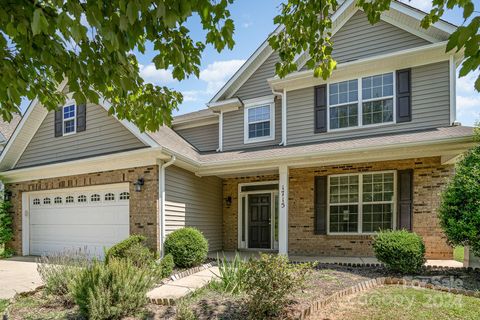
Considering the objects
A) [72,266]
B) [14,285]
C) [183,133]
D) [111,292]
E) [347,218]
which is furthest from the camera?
[183,133]

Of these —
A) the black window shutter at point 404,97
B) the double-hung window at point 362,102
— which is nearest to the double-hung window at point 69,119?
the double-hung window at point 362,102

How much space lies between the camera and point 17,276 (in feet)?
25.4

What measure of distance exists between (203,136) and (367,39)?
674cm

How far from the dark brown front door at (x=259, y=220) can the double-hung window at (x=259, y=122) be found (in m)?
2.12

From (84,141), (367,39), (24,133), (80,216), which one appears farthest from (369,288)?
(24,133)

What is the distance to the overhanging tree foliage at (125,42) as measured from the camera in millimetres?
2725

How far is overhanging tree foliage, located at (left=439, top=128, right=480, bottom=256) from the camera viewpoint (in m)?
6.12

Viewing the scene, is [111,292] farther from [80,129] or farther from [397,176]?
[397,176]

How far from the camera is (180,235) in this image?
27.0 feet

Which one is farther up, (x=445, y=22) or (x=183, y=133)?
(x=445, y=22)

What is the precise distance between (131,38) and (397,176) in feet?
27.5

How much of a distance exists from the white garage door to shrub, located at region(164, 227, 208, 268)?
1.81m

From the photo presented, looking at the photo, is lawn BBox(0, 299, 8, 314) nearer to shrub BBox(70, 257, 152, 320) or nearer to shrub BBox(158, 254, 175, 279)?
shrub BBox(70, 257, 152, 320)

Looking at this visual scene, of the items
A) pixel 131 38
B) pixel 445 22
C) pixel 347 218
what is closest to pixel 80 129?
pixel 131 38
